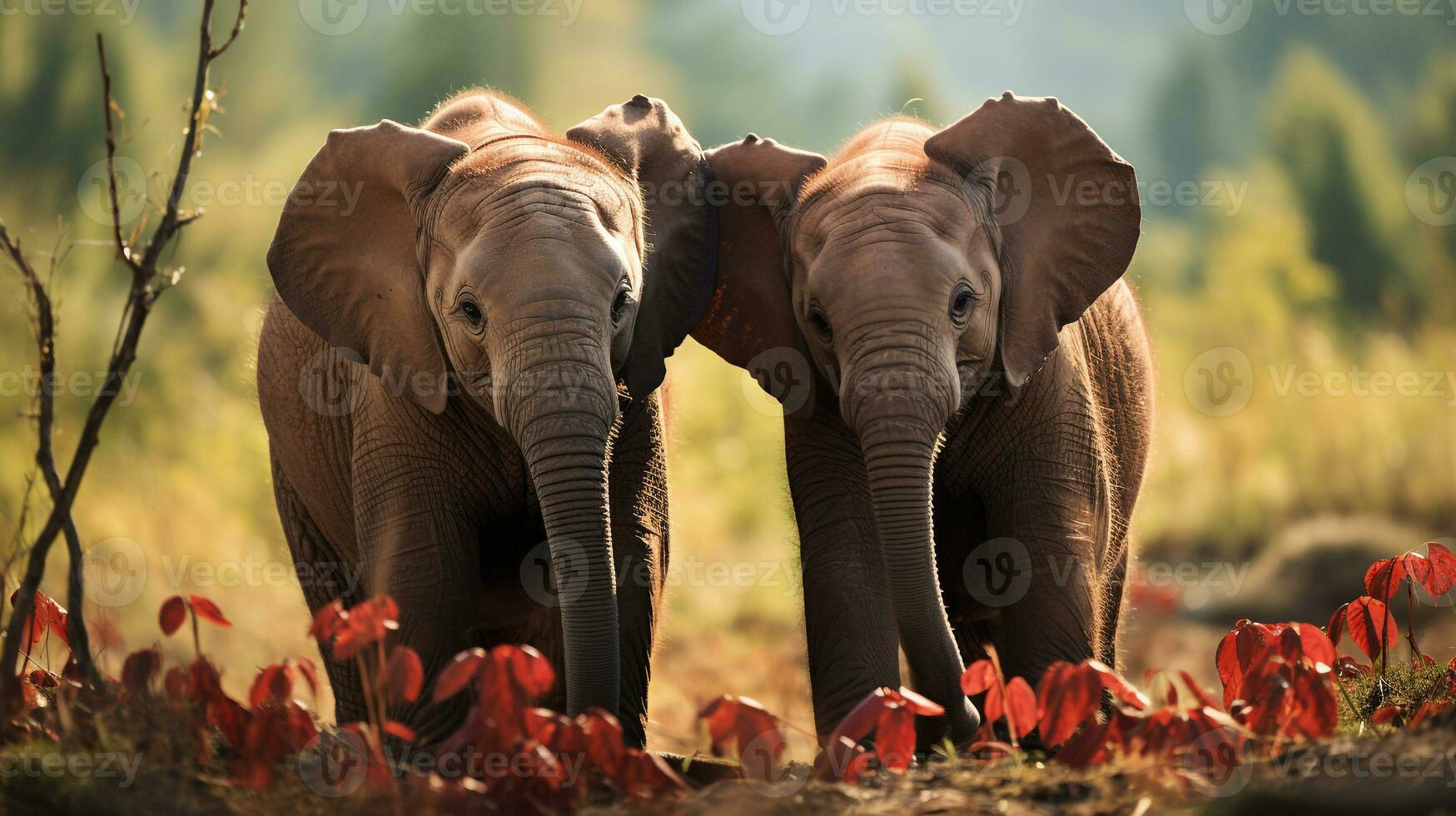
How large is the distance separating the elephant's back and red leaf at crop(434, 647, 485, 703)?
344 cm

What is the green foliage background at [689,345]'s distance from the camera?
20.1 m

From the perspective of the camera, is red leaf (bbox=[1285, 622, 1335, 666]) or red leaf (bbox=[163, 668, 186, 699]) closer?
red leaf (bbox=[163, 668, 186, 699])

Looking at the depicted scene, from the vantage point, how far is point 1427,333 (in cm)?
2648

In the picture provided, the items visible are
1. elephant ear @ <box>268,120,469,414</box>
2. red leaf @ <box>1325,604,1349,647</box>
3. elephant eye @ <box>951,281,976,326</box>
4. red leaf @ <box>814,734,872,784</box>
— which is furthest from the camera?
elephant ear @ <box>268,120,469,414</box>

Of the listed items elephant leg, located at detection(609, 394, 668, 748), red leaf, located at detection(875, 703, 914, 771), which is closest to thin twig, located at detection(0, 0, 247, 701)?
elephant leg, located at detection(609, 394, 668, 748)

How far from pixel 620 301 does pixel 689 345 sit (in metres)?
23.6

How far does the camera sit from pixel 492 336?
7410 mm

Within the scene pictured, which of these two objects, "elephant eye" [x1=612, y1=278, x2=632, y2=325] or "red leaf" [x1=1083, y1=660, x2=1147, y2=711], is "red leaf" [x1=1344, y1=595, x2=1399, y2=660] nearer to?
"red leaf" [x1=1083, y1=660, x2=1147, y2=711]

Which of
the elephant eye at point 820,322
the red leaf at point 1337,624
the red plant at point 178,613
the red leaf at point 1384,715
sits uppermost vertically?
the elephant eye at point 820,322

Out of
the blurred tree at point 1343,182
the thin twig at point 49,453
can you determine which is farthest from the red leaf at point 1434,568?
the blurred tree at point 1343,182

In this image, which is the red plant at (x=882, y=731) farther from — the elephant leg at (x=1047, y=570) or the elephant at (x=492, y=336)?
the elephant leg at (x=1047, y=570)

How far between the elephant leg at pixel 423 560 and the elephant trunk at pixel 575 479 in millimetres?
1252

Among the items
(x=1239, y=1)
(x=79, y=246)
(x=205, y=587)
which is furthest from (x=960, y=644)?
(x=1239, y=1)

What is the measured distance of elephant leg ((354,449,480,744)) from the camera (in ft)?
27.0
